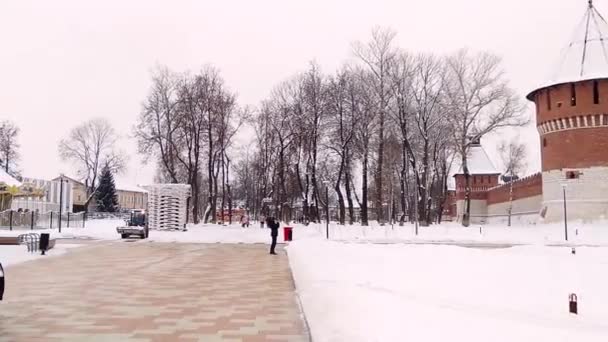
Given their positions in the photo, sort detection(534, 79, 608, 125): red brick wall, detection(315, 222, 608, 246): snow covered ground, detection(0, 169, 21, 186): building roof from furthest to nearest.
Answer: detection(0, 169, 21, 186): building roof, detection(534, 79, 608, 125): red brick wall, detection(315, 222, 608, 246): snow covered ground

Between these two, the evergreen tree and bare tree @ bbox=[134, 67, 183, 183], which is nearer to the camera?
bare tree @ bbox=[134, 67, 183, 183]

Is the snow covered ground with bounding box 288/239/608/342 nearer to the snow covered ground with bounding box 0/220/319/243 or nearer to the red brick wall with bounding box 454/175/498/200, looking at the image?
the snow covered ground with bounding box 0/220/319/243

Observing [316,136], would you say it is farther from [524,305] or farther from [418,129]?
[524,305]

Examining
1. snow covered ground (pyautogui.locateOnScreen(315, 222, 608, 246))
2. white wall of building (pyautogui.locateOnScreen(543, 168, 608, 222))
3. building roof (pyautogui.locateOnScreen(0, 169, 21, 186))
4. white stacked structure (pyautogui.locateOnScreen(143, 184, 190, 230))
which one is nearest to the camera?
snow covered ground (pyautogui.locateOnScreen(315, 222, 608, 246))

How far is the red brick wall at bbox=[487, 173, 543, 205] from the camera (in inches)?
1838

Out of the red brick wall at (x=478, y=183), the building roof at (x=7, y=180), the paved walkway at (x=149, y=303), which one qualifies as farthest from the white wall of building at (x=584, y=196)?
the building roof at (x=7, y=180)

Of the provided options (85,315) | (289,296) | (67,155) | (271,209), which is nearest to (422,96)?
(271,209)

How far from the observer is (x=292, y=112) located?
4772 cm

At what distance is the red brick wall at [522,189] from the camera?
46688mm

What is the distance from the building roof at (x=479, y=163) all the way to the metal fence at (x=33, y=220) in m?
45.5

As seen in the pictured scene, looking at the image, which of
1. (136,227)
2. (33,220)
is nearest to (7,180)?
(33,220)

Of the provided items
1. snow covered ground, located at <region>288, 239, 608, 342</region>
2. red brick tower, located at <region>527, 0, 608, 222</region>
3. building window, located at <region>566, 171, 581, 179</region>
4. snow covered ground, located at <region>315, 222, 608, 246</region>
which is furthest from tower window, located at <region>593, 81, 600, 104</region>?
snow covered ground, located at <region>288, 239, 608, 342</region>

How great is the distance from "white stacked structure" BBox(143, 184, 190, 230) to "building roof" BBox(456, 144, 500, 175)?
4043 centimetres

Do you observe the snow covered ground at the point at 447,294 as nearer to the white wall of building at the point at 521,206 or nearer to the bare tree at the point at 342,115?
the bare tree at the point at 342,115
